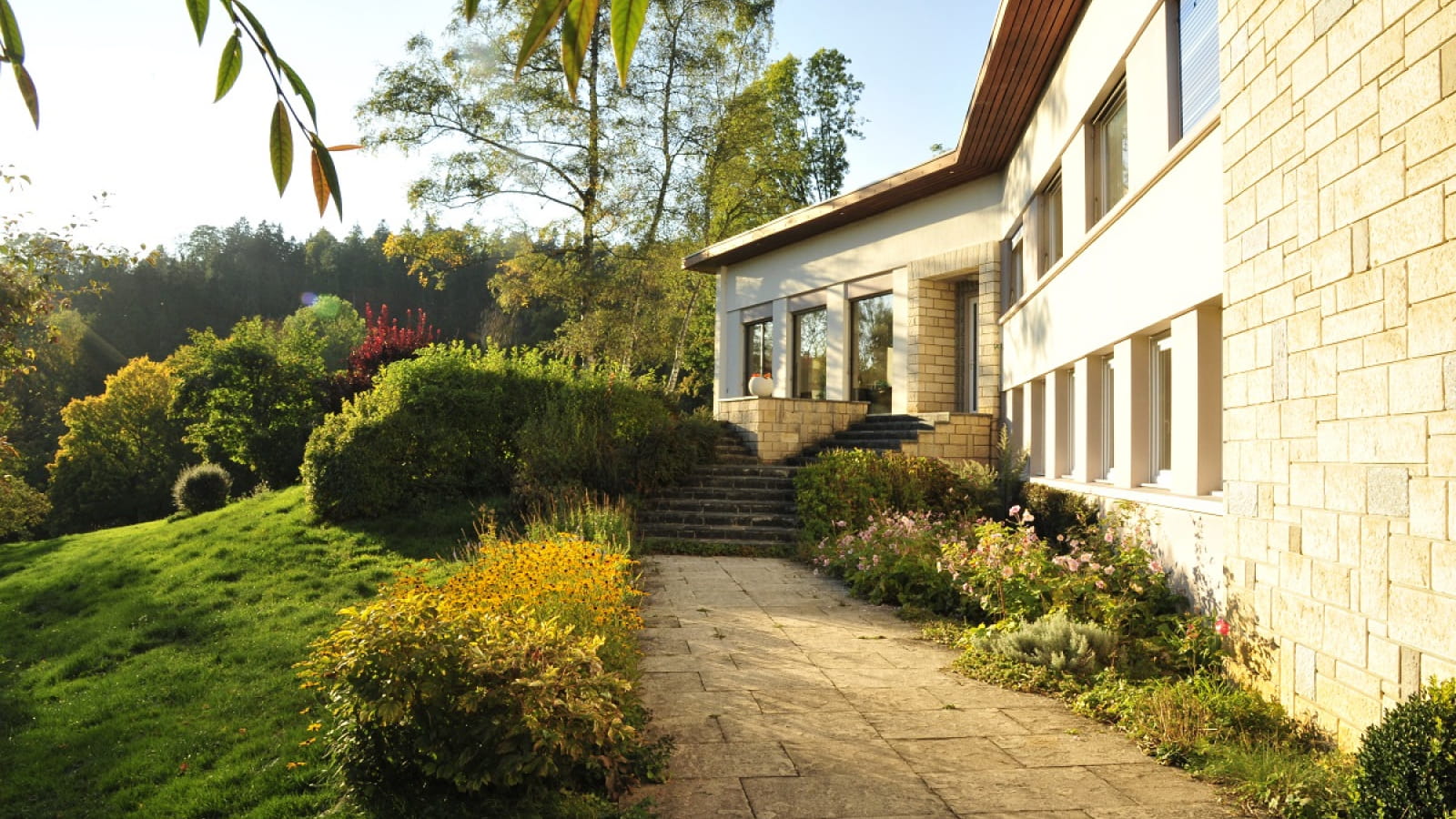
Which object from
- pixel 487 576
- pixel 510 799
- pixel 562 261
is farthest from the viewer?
pixel 562 261

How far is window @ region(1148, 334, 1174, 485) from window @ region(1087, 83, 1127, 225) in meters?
1.62

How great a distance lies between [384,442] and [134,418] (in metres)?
23.3

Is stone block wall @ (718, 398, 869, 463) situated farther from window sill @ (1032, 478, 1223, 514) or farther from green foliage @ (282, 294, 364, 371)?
green foliage @ (282, 294, 364, 371)

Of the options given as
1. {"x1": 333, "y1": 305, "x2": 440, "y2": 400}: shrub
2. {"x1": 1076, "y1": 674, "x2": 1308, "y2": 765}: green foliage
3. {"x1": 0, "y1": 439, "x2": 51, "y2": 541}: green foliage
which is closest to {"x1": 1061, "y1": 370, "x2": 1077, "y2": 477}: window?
{"x1": 1076, "y1": 674, "x2": 1308, "y2": 765}: green foliage

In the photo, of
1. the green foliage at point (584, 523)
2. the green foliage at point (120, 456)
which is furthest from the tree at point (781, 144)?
the green foliage at point (120, 456)

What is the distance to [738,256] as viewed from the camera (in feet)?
66.4

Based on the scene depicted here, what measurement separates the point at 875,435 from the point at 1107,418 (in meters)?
6.17

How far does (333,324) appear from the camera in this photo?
162 ft

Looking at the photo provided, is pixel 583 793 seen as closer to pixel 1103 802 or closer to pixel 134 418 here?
pixel 1103 802

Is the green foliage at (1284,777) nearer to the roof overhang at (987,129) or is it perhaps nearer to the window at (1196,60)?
the window at (1196,60)

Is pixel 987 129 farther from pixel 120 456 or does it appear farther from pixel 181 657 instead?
pixel 120 456

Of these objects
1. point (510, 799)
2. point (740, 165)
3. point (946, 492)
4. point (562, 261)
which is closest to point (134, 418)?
point (562, 261)

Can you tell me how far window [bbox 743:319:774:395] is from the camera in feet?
65.2

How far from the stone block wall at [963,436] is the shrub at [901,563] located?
3.50 m
